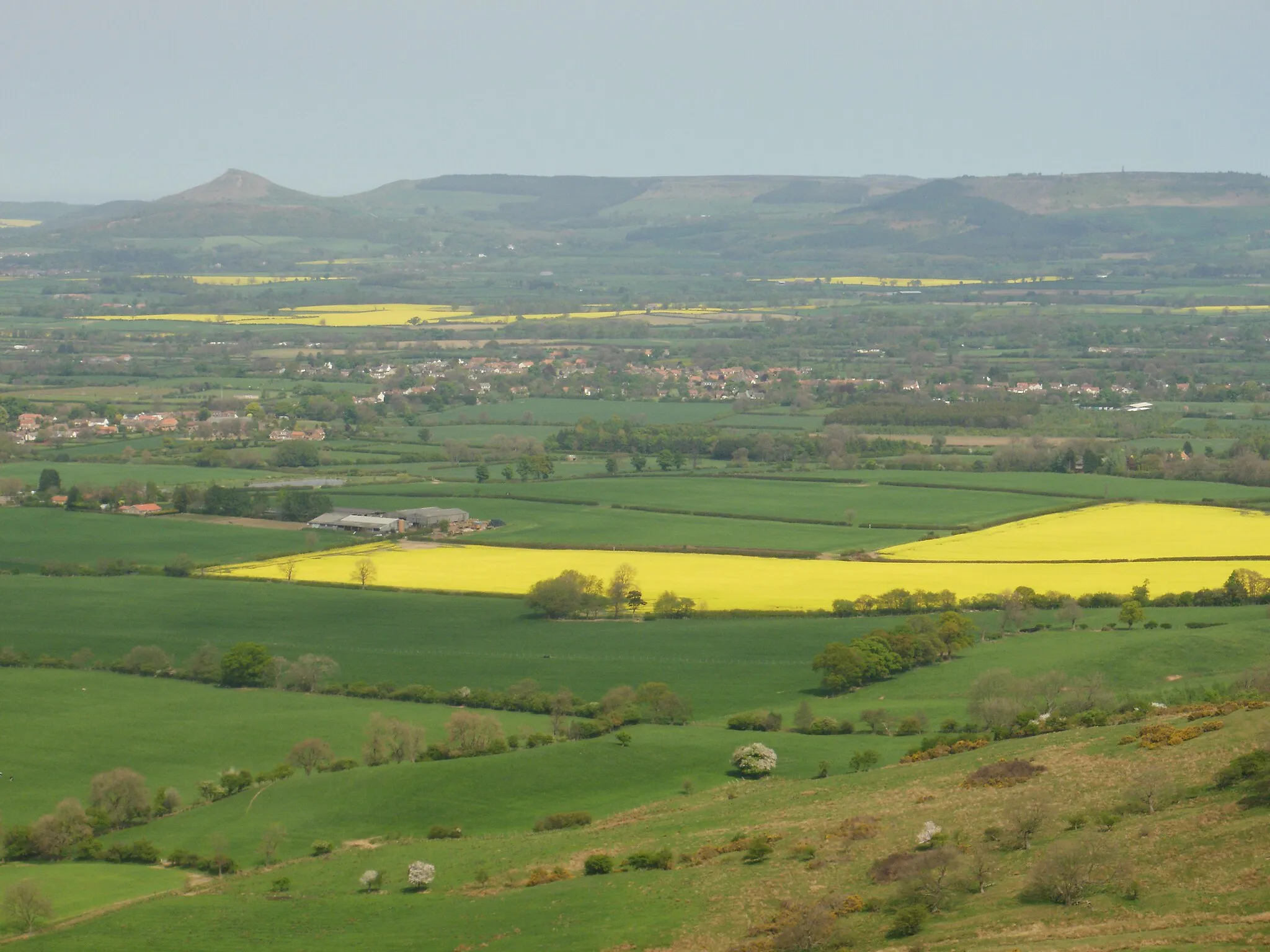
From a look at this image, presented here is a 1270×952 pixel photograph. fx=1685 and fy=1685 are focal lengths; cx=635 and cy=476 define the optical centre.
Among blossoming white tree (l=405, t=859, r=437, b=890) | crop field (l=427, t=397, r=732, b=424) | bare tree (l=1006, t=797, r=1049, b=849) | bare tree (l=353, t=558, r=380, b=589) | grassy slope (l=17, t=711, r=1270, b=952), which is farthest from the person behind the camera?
crop field (l=427, t=397, r=732, b=424)

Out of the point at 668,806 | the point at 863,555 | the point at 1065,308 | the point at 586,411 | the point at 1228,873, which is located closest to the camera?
the point at 1228,873

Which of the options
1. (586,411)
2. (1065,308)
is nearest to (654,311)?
(1065,308)

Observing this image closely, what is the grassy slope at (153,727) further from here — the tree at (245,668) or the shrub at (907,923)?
the shrub at (907,923)

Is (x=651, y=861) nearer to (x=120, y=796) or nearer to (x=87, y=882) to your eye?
(x=87, y=882)

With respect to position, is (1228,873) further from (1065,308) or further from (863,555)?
(1065,308)

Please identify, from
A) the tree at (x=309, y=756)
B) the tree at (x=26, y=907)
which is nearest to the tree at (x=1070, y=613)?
the tree at (x=309, y=756)

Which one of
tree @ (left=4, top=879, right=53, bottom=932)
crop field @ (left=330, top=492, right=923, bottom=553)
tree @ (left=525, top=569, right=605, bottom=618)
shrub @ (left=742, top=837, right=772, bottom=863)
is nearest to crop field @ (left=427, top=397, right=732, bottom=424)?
crop field @ (left=330, top=492, right=923, bottom=553)

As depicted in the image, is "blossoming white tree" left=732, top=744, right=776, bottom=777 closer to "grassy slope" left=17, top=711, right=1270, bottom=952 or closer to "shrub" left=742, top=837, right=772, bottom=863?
"grassy slope" left=17, top=711, right=1270, bottom=952
